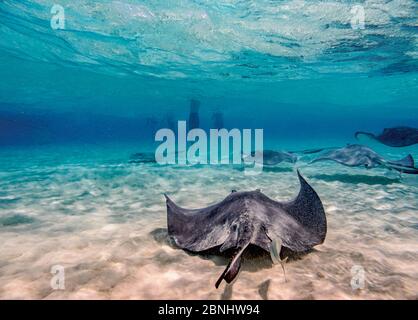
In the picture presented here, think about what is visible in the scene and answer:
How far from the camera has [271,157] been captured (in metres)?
11.6

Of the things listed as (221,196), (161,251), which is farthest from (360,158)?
(161,251)

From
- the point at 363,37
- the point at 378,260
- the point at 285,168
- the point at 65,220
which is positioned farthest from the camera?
the point at 363,37

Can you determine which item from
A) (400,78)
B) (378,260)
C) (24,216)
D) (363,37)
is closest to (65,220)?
(24,216)

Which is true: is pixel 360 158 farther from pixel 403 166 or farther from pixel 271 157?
pixel 271 157

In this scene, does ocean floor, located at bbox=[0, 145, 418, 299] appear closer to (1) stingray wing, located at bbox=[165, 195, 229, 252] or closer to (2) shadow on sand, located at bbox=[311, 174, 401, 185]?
(1) stingray wing, located at bbox=[165, 195, 229, 252]

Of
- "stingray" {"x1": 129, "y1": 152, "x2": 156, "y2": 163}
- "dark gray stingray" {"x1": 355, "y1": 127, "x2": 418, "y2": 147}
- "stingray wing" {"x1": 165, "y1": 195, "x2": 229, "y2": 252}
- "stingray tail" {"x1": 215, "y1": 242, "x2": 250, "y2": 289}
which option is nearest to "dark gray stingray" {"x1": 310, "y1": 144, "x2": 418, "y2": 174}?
"dark gray stingray" {"x1": 355, "y1": 127, "x2": 418, "y2": 147}

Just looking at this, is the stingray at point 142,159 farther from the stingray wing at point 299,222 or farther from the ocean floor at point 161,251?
the stingray wing at point 299,222

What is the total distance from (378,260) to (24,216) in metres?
6.06

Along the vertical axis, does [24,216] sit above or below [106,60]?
below

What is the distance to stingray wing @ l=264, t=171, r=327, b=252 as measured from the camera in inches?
119

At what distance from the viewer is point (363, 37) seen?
1616 centimetres

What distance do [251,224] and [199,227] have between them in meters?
0.78
